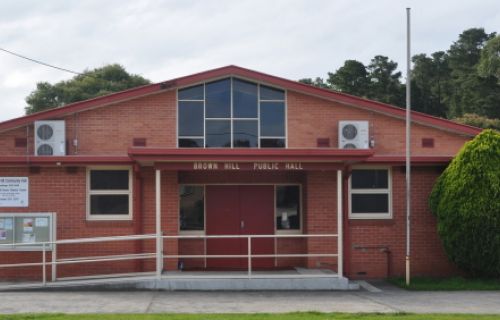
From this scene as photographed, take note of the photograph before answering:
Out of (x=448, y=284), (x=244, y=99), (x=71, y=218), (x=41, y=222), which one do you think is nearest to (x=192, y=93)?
(x=244, y=99)

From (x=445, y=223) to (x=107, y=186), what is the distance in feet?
25.1

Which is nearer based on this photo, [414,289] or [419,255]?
[414,289]

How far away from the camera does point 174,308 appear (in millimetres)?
11883

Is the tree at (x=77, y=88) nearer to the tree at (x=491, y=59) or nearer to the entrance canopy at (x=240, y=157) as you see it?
the tree at (x=491, y=59)

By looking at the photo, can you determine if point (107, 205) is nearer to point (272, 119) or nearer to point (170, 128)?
point (170, 128)

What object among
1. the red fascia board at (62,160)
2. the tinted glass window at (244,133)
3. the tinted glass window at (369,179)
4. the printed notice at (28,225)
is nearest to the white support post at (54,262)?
the printed notice at (28,225)

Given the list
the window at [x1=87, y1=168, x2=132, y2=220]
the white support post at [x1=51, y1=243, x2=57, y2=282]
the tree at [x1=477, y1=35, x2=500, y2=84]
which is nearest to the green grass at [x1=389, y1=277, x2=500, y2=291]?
the window at [x1=87, y1=168, x2=132, y2=220]

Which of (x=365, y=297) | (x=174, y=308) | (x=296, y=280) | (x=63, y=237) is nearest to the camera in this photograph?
(x=174, y=308)

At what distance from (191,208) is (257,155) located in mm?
3080

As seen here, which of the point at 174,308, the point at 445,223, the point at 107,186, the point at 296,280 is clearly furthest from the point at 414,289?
the point at 107,186

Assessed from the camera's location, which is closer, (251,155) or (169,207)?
(251,155)

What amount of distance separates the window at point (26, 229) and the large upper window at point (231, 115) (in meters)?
3.61

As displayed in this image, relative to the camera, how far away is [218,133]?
1686cm

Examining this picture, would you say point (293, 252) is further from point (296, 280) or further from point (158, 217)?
point (158, 217)
